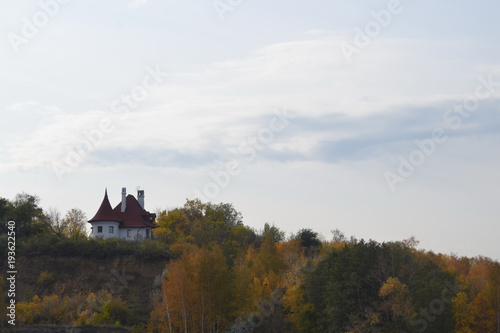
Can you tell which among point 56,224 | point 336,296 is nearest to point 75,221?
point 56,224

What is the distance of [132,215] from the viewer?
9406 centimetres

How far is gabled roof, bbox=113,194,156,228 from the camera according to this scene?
305 feet

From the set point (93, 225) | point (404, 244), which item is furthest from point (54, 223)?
point (404, 244)

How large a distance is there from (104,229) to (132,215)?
15.4 ft

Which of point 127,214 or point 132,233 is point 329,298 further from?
point 127,214

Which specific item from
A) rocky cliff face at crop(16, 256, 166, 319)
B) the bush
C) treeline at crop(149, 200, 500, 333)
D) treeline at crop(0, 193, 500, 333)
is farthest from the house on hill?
treeline at crop(149, 200, 500, 333)

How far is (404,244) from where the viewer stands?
6412 centimetres

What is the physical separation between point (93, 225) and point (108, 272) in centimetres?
1092

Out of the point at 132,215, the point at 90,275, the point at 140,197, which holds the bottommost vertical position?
the point at 90,275

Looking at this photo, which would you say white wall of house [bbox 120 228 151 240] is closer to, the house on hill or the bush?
the house on hill

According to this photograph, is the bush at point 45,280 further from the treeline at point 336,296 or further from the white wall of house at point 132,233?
the treeline at point 336,296

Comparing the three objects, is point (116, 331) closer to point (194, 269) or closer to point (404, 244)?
point (194, 269)

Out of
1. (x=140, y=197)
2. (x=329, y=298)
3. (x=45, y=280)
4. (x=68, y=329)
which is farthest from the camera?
(x=140, y=197)

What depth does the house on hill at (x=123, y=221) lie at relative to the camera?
91.1 meters
